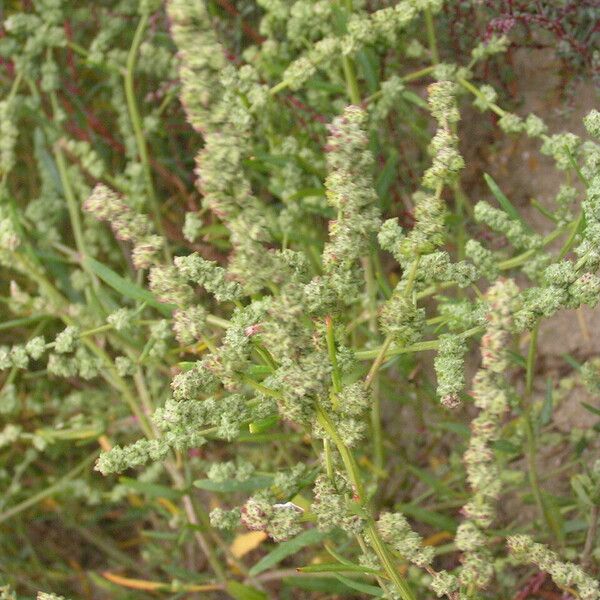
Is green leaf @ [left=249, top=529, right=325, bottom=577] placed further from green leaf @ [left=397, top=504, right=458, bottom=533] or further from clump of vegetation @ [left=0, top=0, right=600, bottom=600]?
green leaf @ [left=397, top=504, right=458, bottom=533]

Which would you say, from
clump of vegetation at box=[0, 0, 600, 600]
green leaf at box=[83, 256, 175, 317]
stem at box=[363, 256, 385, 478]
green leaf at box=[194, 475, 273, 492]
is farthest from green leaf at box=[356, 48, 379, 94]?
green leaf at box=[194, 475, 273, 492]

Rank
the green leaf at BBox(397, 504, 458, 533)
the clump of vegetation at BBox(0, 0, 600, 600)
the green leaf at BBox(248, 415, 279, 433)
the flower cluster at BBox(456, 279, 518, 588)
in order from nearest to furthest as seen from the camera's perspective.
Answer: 1. the flower cluster at BBox(456, 279, 518, 588)
2. the clump of vegetation at BBox(0, 0, 600, 600)
3. the green leaf at BBox(248, 415, 279, 433)
4. the green leaf at BBox(397, 504, 458, 533)

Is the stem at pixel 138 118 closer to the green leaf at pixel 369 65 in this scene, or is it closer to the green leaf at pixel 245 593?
the green leaf at pixel 369 65

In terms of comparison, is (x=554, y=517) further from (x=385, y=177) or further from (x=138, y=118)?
(x=138, y=118)

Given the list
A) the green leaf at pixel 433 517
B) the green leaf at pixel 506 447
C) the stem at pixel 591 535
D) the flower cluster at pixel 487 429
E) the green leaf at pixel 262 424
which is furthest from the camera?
the green leaf at pixel 433 517

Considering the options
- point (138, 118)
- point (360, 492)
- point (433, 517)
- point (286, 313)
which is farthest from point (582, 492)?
point (138, 118)

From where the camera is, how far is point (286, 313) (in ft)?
2.29

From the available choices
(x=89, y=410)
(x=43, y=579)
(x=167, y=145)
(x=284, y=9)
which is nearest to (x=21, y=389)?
(x=89, y=410)

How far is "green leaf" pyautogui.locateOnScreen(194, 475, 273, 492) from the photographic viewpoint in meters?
1.14

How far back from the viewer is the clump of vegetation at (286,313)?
792 mm

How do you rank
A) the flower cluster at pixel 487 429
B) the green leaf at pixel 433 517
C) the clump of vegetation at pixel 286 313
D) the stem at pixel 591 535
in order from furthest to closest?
the green leaf at pixel 433 517 → the stem at pixel 591 535 → the clump of vegetation at pixel 286 313 → the flower cluster at pixel 487 429

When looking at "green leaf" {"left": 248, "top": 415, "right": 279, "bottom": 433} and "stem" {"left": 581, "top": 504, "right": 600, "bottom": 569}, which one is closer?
"green leaf" {"left": 248, "top": 415, "right": 279, "bottom": 433}

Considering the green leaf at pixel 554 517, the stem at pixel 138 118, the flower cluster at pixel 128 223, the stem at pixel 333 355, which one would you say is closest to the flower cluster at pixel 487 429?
the stem at pixel 333 355

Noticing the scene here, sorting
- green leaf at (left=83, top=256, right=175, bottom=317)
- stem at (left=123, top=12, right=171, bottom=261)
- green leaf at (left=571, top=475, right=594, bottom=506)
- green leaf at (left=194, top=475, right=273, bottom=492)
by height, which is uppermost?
stem at (left=123, top=12, right=171, bottom=261)
